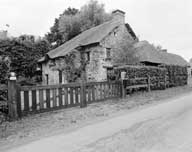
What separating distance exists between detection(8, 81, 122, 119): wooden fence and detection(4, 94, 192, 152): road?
7.77 feet

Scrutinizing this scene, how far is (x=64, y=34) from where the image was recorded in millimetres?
32750

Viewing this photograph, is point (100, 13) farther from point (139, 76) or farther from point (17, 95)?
point (17, 95)

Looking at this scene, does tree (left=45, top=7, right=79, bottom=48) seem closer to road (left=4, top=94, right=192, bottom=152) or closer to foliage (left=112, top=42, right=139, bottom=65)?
foliage (left=112, top=42, right=139, bottom=65)

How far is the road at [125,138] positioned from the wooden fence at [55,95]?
237cm

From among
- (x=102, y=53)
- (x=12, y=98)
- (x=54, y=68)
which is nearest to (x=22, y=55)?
(x=54, y=68)

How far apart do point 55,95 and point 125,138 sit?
378 centimetres

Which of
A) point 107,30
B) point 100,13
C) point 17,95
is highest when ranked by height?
point 100,13

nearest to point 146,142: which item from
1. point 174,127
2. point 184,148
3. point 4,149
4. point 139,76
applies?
point 184,148

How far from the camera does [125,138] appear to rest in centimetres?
370

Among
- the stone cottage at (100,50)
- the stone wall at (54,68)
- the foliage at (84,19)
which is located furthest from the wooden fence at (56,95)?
the foliage at (84,19)

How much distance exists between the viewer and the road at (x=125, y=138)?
3.19 metres

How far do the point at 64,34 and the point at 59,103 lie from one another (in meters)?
28.5

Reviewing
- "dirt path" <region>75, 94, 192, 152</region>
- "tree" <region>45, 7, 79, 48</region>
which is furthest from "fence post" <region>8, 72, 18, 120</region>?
"tree" <region>45, 7, 79, 48</region>

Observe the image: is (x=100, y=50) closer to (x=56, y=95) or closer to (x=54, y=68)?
(x=54, y=68)
